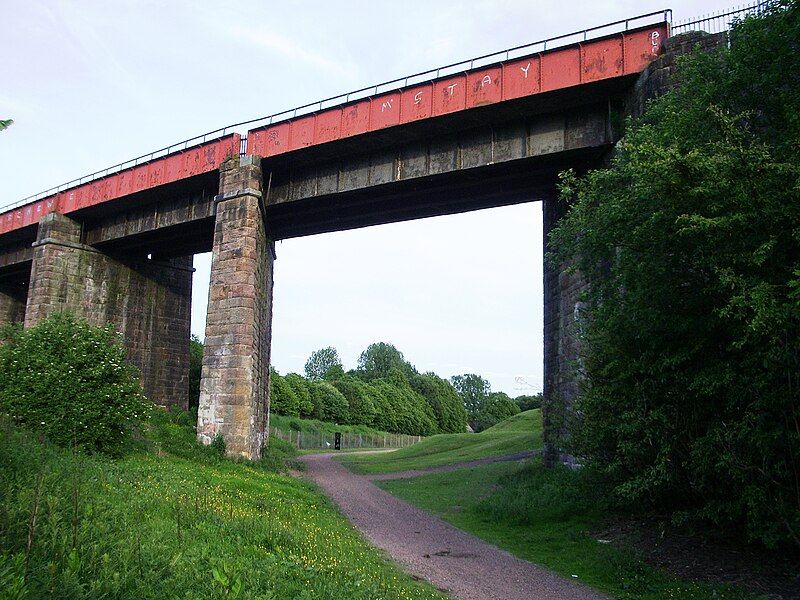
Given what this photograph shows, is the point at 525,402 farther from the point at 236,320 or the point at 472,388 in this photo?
the point at 236,320

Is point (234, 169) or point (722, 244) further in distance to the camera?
point (234, 169)

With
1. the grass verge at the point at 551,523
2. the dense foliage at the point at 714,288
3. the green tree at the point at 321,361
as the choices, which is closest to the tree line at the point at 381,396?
the green tree at the point at 321,361

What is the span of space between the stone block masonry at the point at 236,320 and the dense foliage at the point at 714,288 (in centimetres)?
1177

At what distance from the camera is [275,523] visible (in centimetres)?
896

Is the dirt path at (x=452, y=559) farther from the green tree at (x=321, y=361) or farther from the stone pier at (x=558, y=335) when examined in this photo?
the green tree at (x=321, y=361)

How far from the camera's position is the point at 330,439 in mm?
53375

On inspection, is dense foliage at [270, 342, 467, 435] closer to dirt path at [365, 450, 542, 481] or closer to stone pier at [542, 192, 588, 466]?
dirt path at [365, 450, 542, 481]

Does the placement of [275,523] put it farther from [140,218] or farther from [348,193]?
[140,218]

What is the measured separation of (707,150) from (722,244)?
1442 millimetres

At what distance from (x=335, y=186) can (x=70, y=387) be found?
10.2m

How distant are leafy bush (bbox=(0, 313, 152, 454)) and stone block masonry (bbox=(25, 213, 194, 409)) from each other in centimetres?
1097

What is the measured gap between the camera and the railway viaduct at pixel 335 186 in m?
16.3

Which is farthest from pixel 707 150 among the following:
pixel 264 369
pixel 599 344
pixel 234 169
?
pixel 264 369

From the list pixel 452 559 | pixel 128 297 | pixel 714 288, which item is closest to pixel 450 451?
pixel 128 297
